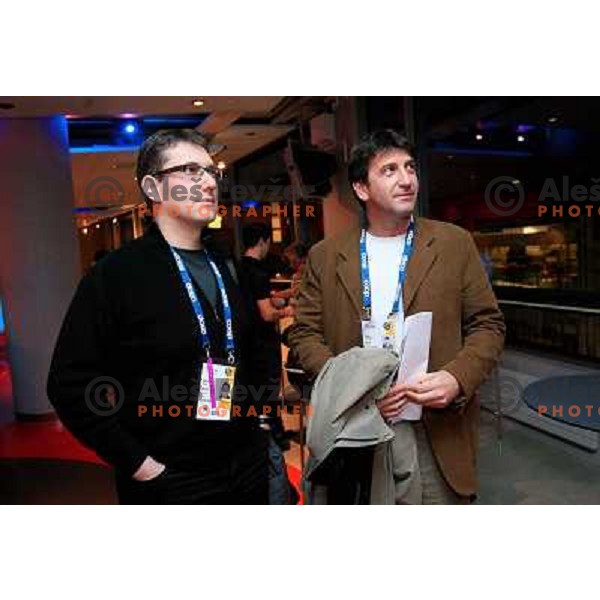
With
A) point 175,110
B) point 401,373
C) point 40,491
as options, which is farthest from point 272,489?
point 175,110

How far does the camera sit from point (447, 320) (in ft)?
5.14

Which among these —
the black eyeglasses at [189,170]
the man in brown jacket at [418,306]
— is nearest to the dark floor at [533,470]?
the man in brown jacket at [418,306]

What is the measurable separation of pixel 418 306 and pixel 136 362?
2.50 feet

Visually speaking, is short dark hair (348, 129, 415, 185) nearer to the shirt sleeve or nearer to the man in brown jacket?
the man in brown jacket

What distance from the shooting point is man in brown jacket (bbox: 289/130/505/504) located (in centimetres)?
154

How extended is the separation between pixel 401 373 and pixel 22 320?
13.2 feet

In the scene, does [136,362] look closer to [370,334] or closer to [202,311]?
[202,311]

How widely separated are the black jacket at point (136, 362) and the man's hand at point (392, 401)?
0.39 metres

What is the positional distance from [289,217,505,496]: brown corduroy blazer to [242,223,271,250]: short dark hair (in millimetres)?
1765

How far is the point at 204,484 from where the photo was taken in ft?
4.52

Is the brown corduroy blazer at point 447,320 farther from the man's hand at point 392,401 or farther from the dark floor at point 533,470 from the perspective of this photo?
the dark floor at point 533,470

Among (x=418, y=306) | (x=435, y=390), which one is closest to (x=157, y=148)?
(x=418, y=306)

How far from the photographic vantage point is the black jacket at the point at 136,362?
1269mm

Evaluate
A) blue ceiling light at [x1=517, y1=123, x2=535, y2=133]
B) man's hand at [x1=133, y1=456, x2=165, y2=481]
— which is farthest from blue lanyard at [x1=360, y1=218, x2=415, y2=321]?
blue ceiling light at [x1=517, y1=123, x2=535, y2=133]
